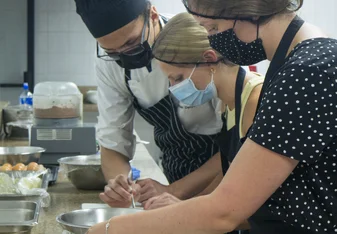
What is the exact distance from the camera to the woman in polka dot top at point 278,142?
4.33ft

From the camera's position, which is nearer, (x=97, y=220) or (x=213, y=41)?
(x=213, y=41)

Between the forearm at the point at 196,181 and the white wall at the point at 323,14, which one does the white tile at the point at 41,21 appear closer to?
the white wall at the point at 323,14

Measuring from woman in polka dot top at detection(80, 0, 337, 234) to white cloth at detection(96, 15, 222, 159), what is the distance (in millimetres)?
1027

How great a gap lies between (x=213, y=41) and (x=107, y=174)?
114 centimetres

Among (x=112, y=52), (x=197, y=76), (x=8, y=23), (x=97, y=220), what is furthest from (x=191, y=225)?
(x=8, y=23)

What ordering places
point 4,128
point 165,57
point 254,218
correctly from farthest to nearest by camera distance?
point 4,128, point 165,57, point 254,218

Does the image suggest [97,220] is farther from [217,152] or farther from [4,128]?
[4,128]

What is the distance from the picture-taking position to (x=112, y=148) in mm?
2729

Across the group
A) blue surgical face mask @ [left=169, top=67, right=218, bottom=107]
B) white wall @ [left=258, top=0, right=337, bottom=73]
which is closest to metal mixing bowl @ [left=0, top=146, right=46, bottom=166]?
blue surgical face mask @ [left=169, top=67, right=218, bottom=107]

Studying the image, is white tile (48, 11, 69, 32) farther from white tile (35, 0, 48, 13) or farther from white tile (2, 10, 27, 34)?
white tile (2, 10, 27, 34)

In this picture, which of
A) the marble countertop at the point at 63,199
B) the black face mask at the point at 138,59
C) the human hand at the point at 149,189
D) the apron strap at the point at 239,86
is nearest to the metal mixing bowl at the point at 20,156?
the marble countertop at the point at 63,199

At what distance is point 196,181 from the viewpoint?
254cm

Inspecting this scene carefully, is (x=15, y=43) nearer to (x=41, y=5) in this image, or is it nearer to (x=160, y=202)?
(x=41, y=5)

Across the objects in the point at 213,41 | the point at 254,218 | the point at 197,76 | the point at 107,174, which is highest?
the point at 213,41
